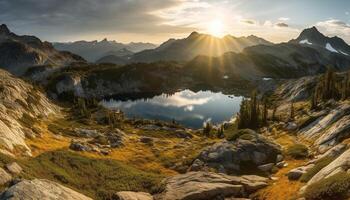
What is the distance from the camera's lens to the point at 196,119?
176 m

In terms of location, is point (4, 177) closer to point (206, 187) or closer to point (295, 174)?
point (206, 187)

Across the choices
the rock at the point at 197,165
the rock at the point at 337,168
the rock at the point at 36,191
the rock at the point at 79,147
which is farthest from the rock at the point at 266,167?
the rock at the point at 79,147

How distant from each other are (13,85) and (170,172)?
6868cm

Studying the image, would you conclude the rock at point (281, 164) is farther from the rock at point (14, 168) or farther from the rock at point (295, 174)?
the rock at point (14, 168)

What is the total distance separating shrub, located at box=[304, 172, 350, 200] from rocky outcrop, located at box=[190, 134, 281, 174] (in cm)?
2055

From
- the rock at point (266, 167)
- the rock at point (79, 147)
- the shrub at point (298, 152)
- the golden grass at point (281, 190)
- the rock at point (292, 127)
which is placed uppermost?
the golden grass at point (281, 190)

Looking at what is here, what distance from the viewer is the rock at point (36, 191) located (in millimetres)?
23656

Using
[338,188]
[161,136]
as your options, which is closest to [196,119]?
[161,136]

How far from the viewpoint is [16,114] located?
78438 millimetres

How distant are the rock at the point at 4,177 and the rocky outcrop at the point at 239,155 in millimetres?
29094

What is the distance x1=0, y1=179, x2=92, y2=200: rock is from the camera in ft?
77.6

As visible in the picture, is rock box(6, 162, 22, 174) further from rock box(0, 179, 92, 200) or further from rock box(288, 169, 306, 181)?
rock box(288, 169, 306, 181)

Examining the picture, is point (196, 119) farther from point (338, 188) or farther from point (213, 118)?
point (338, 188)

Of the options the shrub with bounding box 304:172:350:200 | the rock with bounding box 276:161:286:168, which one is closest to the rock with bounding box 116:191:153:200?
the shrub with bounding box 304:172:350:200
